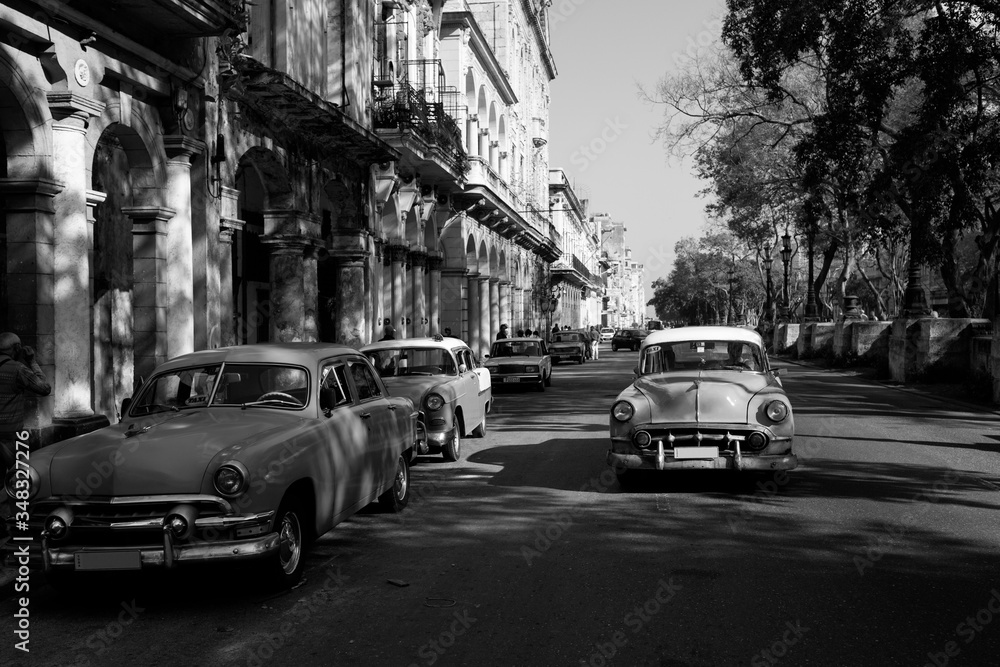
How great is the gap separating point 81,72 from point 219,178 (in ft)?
12.2

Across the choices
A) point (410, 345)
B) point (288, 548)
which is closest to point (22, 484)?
point (288, 548)

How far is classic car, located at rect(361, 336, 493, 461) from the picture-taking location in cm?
1078

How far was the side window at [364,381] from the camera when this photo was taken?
7512 mm

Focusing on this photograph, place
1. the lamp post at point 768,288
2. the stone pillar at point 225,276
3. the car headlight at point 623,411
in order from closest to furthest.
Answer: the car headlight at point 623,411 → the stone pillar at point 225,276 → the lamp post at point 768,288

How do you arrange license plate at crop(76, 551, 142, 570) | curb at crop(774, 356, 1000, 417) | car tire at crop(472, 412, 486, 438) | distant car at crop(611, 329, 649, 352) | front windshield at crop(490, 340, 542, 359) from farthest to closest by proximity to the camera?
1. distant car at crop(611, 329, 649, 352)
2. front windshield at crop(490, 340, 542, 359)
3. curb at crop(774, 356, 1000, 417)
4. car tire at crop(472, 412, 486, 438)
5. license plate at crop(76, 551, 142, 570)

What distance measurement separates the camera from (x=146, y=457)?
5.44 meters

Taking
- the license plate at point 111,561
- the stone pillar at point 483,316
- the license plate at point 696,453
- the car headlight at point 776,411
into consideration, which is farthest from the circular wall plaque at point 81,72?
the stone pillar at point 483,316

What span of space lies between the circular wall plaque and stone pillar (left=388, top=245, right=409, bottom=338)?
1468 cm

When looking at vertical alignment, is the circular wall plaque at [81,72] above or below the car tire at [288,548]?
above

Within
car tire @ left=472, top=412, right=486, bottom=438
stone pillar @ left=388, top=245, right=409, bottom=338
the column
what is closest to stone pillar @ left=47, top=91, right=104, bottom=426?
car tire @ left=472, top=412, right=486, bottom=438

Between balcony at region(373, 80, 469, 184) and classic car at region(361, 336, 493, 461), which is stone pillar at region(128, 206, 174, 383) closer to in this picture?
classic car at region(361, 336, 493, 461)

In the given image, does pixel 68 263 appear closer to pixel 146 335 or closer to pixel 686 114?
pixel 146 335

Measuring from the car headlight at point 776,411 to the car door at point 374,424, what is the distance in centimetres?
329

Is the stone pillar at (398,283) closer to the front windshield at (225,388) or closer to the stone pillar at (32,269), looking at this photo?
the stone pillar at (32,269)
